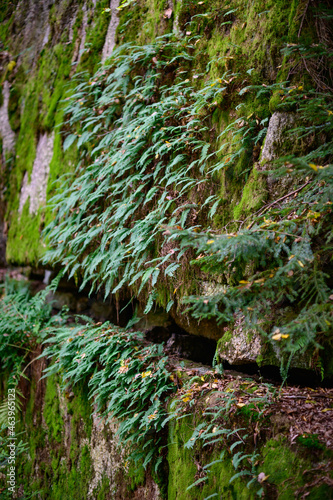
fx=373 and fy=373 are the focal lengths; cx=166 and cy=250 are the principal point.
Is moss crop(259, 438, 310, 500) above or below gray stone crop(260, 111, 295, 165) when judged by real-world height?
below

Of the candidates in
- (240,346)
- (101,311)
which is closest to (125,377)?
(240,346)

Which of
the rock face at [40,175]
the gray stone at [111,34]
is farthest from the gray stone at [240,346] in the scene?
the gray stone at [111,34]

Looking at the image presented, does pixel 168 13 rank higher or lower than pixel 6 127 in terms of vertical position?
higher

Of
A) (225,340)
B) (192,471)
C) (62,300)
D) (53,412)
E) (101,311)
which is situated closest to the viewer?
(192,471)

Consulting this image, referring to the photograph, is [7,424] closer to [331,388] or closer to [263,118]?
[331,388]

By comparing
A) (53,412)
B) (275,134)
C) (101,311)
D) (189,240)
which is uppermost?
(275,134)

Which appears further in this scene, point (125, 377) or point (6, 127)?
point (6, 127)

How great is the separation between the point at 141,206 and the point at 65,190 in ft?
4.97

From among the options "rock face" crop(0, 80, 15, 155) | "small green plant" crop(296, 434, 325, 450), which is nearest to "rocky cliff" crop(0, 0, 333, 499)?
"small green plant" crop(296, 434, 325, 450)

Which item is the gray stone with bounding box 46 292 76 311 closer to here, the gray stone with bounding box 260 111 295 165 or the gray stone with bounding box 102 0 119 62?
the gray stone with bounding box 102 0 119 62

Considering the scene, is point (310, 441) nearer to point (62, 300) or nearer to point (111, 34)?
point (62, 300)

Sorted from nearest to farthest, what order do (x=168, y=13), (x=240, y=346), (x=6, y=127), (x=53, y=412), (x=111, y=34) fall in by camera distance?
(x=240, y=346)
(x=168, y=13)
(x=53, y=412)
(x=111, y=34)
(x=6, y=127)

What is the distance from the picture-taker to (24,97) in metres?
6.91

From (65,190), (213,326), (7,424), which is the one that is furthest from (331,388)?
(7,424)
